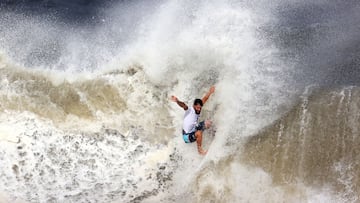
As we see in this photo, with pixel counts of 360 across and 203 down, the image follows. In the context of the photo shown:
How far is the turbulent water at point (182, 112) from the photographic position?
23.0 ft

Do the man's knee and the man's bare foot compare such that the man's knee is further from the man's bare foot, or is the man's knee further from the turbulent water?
the man's bare foot

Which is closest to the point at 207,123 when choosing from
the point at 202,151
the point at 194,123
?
the point at 194,123

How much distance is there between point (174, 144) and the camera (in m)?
7.44

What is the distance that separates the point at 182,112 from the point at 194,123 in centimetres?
63

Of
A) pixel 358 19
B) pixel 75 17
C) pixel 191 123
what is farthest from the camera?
pixel 75 17

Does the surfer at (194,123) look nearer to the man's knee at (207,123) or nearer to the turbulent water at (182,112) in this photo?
the man's knee at (207,123)

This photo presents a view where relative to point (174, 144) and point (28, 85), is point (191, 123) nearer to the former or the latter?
point (174, 144)

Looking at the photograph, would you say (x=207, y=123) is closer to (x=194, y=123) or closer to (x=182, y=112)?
(x=194, y=123)

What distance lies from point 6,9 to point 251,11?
14.3ft

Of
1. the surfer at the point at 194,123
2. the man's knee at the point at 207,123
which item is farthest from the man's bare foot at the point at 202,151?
the man's knee at the point at 207,123

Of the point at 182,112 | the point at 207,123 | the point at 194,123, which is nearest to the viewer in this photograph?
the point at 194,123

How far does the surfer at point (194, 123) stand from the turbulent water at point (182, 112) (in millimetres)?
295

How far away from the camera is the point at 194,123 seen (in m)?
6.88

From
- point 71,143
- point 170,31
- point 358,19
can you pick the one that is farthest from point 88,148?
point 358,19
